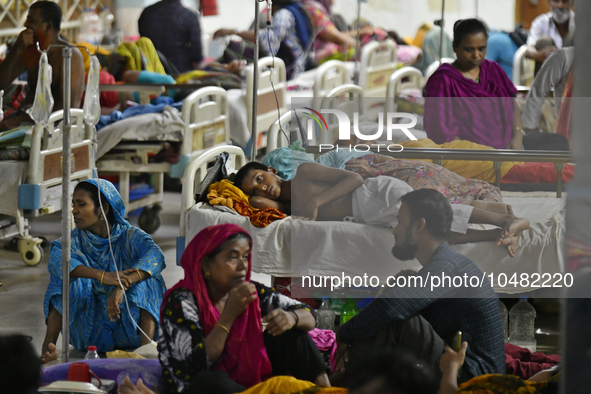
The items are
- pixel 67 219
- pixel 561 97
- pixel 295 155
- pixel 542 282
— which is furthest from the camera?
pixel 561 97

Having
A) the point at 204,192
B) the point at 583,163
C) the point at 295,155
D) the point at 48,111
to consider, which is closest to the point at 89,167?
the point at 204,192

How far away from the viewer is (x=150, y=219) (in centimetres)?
528

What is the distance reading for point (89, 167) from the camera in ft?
15.2

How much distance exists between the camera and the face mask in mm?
6578

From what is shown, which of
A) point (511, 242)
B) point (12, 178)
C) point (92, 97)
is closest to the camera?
point (92, 97)

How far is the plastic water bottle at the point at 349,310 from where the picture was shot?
329 cm

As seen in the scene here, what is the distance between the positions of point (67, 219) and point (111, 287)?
685mm

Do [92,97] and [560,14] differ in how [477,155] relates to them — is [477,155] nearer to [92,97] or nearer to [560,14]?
[92,97]

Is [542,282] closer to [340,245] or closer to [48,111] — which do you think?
[340,245]

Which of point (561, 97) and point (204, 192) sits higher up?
point (561, 97)

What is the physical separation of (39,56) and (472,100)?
2466mm

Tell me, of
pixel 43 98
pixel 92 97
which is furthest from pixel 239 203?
pixel 43 98

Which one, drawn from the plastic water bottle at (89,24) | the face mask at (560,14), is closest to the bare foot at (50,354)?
the face mask at (560,14)

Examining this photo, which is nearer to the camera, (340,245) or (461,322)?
(461,322)
